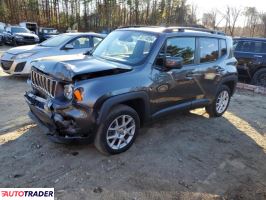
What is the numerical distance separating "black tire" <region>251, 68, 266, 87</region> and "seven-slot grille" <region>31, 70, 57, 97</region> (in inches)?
306

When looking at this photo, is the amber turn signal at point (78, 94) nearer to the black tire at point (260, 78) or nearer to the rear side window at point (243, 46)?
the black tire at point (260, 78)

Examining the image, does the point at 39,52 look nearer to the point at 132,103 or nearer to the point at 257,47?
the point at 132,103

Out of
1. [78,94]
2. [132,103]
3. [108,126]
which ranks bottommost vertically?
[108,126]

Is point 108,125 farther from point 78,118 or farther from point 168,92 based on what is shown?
point 168,92

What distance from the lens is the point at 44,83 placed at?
4.18 m

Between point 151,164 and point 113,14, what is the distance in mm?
35514

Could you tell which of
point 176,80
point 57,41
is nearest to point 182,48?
point 176,80

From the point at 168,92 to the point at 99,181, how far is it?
1850 mm

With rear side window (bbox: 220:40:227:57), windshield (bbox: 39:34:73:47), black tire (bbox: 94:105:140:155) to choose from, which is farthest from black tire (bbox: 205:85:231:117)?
windshield (bbox: 39:34:73:47)

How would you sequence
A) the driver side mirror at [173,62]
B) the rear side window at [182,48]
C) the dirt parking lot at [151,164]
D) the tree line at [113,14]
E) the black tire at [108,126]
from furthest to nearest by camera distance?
1. the tree line at [113,14]
2. the rear side window at [182,48]
3. the driver side mirror at [173,62]
4. the black tire at [108,126]
5. the dirt parking lot at [151,164]

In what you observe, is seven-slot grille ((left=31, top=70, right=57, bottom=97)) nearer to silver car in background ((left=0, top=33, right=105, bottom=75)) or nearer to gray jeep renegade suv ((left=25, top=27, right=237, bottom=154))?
gray jeep renegade suv ((left=25, top=27, right=237, bottom=154))

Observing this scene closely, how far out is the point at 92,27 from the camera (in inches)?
1449

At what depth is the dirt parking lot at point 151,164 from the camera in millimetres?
3514

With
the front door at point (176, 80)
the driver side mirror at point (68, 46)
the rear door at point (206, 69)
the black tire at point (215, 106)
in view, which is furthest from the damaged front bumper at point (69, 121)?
the driver side mirror at point (68, 46)
